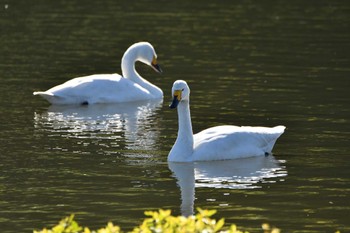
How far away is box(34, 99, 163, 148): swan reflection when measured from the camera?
17391 mm

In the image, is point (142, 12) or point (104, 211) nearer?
point (104, 211)

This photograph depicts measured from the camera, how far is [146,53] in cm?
2306

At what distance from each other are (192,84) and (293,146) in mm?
5573

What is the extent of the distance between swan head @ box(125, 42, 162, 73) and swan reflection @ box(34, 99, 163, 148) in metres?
1.58

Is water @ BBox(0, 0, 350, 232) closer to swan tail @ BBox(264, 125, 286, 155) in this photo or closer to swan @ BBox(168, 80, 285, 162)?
swan @ BBox(168, 80, 285, 162)

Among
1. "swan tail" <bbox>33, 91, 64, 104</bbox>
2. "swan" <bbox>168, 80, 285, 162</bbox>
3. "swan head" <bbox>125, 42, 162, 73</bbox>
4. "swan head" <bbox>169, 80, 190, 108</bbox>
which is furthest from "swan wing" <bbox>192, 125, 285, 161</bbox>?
"swan head" <bbox>125, 42, 162, 73</bbox>

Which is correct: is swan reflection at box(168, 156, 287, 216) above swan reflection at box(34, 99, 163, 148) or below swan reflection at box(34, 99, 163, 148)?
below

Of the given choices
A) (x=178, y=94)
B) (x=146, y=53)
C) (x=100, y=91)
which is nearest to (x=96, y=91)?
(x=100, y=91)

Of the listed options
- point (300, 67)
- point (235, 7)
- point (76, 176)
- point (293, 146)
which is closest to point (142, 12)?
point (235, 7)

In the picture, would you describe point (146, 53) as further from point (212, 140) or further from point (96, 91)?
point (212, 140)

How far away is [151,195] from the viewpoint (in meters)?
13.5

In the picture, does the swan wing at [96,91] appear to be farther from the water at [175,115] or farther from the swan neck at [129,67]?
the swan neck at [129,67]

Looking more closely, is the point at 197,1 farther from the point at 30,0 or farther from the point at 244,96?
the point at 244,96

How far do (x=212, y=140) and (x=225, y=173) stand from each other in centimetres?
100
